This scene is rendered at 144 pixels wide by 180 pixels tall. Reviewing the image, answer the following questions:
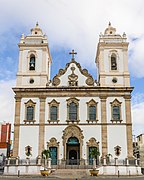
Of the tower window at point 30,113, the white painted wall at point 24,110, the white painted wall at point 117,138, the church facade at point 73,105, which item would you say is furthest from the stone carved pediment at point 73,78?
the white painted wall at point 117,138

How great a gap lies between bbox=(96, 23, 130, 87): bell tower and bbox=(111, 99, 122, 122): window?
2.50 m

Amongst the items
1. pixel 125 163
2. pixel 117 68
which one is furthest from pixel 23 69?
pixel 125 163

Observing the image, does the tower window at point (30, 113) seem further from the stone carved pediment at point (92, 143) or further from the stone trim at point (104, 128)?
the stone trim at point (104, 128)

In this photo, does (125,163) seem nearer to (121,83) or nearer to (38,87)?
(121,83)

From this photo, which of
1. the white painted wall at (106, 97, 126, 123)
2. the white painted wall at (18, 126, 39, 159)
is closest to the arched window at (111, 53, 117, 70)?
the white painted wall at (106, 97, 126, 123)

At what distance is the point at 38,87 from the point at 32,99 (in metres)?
1.72

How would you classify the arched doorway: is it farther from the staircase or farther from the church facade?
the staircase

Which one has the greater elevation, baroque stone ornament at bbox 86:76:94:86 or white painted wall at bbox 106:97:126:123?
baroque stone ornament at bbox 86:76:94:86

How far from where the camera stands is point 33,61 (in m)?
37.8

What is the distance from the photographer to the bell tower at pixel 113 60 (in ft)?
119

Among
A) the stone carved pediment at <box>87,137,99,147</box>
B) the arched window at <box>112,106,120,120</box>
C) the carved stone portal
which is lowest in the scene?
the stone carved pediment at <box>87,137,99,147</box>

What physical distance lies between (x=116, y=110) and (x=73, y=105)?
5.18 meters

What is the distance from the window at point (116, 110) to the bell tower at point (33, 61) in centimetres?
888

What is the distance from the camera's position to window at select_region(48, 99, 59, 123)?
3436 centimetres
